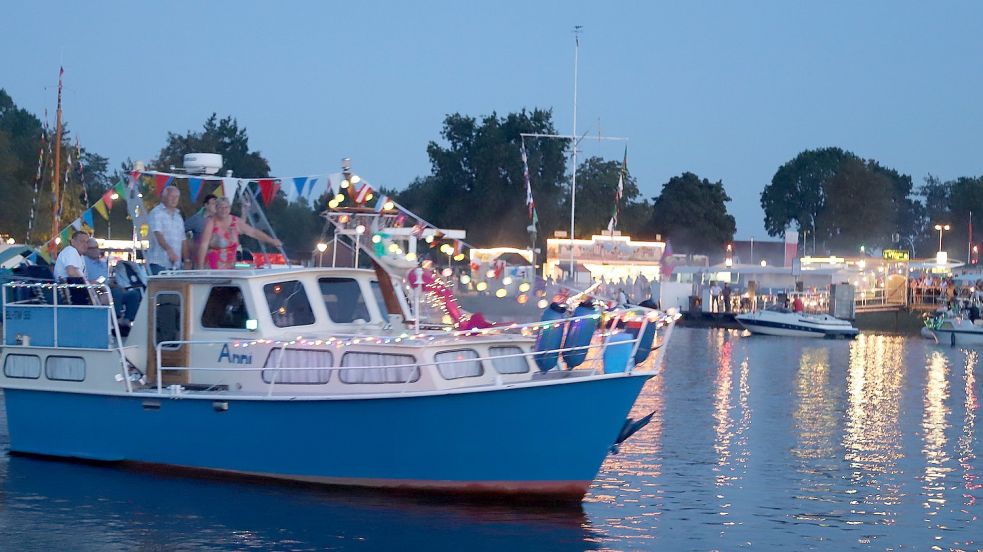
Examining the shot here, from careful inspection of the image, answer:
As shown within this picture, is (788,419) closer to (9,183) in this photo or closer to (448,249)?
(448,249)

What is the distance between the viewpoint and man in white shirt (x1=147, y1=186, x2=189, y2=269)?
17.0 metres

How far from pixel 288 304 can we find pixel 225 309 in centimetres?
77

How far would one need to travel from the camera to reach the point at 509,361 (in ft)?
51.3

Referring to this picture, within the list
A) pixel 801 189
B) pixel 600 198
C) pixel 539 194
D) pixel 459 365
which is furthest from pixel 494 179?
pixel 459 365

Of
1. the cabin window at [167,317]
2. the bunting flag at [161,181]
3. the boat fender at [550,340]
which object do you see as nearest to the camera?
the boat fender at [550,340]

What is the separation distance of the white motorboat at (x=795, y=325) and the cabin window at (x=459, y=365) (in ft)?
139

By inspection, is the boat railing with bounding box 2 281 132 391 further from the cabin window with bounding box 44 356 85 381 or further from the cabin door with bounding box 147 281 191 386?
the cabin door with bounding box 147 281 191 386

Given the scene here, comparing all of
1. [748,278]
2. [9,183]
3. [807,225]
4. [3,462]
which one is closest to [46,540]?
[3,462]

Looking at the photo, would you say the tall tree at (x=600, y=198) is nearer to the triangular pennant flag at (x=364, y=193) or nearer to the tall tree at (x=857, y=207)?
the tall tree at (x=857, y=207)

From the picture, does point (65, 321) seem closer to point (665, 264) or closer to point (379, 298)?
point (379, 298)

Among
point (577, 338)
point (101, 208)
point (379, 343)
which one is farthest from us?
point (101, 208)

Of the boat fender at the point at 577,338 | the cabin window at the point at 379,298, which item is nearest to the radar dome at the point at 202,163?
the cabin window at the point at 379,298

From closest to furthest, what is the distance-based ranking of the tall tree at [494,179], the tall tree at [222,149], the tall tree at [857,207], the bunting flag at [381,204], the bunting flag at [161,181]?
the bunting flag at [381,204] → the bunting flag at [161,181] → the tall tree at [222,149] → the tall tree at [494,179] → the tall tree at [857,207]

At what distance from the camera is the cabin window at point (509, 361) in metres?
15.5
